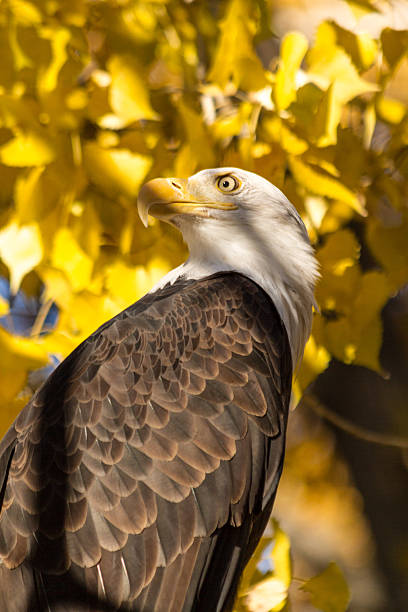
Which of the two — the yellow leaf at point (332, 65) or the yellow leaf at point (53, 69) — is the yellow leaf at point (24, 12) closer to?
the yellow leaf at point (53, 69)

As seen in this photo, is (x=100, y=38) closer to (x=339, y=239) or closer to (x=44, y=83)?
(x=44, y=83)

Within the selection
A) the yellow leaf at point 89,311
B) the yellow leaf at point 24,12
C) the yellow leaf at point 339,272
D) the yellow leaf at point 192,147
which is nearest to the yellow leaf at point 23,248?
the yellow leaf at point 89,311

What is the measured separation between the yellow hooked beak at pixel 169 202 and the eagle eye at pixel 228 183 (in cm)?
4

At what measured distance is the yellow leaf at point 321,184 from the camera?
233cm

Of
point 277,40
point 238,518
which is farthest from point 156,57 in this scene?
point 238,518

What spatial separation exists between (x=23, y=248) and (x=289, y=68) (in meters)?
0.94

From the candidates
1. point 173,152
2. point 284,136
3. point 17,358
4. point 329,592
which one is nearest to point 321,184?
point 284,136

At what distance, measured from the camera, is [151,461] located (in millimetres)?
1955

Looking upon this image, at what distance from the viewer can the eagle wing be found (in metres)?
1.90

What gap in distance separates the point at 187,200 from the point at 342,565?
1.60m

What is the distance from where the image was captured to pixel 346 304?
97.9 inches

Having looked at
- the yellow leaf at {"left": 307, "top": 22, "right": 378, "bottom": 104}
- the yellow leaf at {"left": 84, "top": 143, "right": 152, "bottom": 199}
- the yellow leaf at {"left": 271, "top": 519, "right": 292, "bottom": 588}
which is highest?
the yellow leaf at {"left": 307, "top": 22, "right": 378, "bottom": 104}

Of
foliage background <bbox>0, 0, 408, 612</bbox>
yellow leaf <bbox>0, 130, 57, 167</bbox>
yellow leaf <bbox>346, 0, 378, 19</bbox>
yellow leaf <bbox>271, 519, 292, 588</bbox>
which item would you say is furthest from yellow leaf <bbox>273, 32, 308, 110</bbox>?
yellow leaf <bbox>271, 519, 292, 588</bbox>

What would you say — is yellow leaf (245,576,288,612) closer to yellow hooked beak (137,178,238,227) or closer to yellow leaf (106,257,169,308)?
yellow leaf (106,257,169,308)
